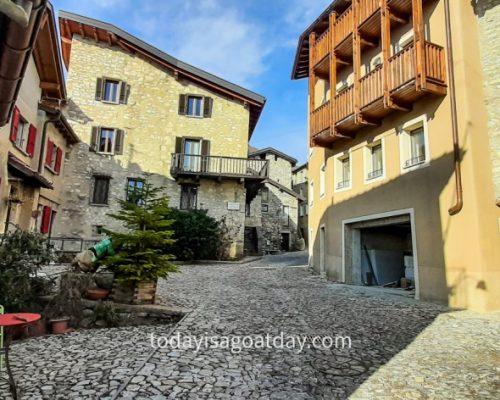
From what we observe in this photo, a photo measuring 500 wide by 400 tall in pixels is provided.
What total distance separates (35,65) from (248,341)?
41.4 ft

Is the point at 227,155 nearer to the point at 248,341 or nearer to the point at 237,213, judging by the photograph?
the point at 237,213

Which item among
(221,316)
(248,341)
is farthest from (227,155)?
(248,341)

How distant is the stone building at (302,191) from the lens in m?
35.3

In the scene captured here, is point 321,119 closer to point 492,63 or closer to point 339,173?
point 339,173

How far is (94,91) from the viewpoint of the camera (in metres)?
20.4

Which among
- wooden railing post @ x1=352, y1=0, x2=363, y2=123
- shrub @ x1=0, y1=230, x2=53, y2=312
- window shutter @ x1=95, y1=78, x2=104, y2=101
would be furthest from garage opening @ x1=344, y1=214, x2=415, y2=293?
window shutter @ x1=95, y1=78, x2=104, y2=101

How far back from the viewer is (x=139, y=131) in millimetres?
20516

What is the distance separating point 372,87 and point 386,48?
111cm

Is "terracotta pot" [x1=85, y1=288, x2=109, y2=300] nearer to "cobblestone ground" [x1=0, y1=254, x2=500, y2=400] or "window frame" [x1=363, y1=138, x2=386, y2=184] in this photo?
"cobblestone ground" [x1=0, y1=254, x2=500, y2=400]

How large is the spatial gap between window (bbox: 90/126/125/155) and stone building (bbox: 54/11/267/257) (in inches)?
2.1

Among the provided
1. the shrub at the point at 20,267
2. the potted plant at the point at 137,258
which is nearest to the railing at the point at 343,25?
the potted plant at the point at 137,258

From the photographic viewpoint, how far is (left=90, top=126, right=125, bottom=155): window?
65.2ft

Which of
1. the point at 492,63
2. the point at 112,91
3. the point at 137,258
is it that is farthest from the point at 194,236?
the point at 492,63

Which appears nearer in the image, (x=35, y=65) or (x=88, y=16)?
(x=35, y=65)
